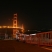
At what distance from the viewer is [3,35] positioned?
77.4ft

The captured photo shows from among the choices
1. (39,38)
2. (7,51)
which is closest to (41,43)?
(39,38)

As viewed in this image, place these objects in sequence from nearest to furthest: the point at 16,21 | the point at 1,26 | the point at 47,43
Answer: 1. the point at 47,43
2. the point at 16,21
3. the point at 1,26

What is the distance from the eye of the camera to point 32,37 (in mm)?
13602

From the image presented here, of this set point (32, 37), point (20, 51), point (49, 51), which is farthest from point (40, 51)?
point (32, 37)

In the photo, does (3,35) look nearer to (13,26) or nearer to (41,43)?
(41,43)

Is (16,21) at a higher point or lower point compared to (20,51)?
higher

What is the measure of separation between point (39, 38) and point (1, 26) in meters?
49.1

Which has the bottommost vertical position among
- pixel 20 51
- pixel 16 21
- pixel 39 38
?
pixel 20 51

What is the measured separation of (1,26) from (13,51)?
167 ft

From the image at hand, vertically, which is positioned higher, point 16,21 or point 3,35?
point 16,21

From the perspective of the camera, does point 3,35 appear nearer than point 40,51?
No

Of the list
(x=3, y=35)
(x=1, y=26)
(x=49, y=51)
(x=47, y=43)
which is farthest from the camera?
(x=1, y=26)

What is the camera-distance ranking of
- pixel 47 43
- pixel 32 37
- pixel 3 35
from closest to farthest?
pixel 47 43 → pixel 32 37 → pixel 3 35

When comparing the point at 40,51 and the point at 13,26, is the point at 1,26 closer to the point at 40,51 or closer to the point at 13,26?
the point at 13,26
